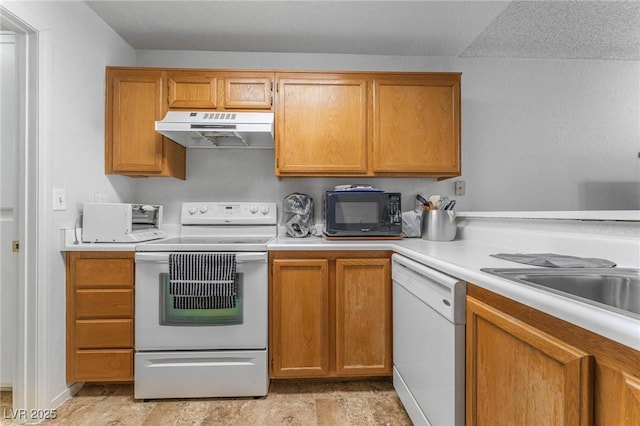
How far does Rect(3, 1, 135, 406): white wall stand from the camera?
170 centimetres

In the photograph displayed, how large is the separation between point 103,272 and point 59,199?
0.47 m

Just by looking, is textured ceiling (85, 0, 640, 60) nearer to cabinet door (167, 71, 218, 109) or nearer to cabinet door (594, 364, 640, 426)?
cabinet door (167, 71, 218, 109)

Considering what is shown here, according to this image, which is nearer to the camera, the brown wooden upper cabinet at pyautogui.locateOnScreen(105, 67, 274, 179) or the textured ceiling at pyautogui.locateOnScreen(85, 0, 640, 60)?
the textured ceiling at pyautogui.locateOnScreen(85, 0, 640, 60)

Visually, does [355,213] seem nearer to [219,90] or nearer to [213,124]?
[213,124]

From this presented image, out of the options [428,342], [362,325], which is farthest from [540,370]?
[362,325]

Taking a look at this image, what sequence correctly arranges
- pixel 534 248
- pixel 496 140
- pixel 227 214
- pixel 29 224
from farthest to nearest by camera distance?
pixel 496 140, pixel 227 214, pixel 29 224, pixel 534 248

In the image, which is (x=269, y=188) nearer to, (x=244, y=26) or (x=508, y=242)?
(x=244, y=26)

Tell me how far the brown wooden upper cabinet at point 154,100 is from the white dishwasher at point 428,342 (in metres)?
1.53

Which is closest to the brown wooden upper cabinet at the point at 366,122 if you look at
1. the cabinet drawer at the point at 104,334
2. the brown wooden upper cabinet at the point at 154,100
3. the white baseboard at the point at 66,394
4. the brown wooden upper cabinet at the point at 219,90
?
the brown wooden upper cabinet at the point at 219,90

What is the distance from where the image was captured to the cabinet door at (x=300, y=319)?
193cm

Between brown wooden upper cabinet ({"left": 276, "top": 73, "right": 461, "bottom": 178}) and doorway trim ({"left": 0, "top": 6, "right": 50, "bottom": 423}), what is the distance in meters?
1.31

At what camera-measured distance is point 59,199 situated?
5.86ft

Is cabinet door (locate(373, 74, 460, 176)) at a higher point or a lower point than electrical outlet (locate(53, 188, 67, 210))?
higher

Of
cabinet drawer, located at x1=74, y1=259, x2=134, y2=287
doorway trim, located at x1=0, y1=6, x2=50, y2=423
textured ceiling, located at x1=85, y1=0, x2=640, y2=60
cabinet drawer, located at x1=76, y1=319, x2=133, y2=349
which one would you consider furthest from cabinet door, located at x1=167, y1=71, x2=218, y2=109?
cabinet drawer, located at x1=76, y1=319, x2=133, y2=349
